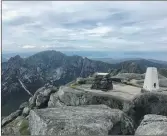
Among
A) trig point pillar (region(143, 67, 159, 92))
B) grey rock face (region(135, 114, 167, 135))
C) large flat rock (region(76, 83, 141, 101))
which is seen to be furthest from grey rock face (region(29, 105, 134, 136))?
trig point pillar (region(143, 67, 159, 92))

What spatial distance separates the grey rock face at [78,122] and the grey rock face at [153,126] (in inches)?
88.0

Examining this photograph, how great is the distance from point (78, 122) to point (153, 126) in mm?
6933

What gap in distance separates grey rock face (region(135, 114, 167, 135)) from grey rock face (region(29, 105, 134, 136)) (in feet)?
7.33

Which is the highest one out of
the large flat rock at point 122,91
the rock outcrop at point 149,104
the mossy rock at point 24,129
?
the large flat rock at point 122,91

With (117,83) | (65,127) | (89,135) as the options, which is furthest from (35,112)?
(117,83)

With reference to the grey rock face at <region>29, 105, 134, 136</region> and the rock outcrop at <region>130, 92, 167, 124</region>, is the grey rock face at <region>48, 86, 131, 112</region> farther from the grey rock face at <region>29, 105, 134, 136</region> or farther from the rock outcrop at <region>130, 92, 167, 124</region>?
the grey rock face at <region>29, 105, 134, 136</region>

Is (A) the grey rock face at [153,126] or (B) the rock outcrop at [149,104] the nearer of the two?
(A) the grey rock face at [153,126]

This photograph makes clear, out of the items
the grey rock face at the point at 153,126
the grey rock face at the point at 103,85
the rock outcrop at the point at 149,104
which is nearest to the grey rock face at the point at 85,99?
the rock outcrop at the point at 149,104

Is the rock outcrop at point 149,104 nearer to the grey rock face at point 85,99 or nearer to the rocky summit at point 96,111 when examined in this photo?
the rocky summit at point 96,111

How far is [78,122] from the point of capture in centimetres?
2719

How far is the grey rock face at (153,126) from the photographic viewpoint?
26116 millimetres

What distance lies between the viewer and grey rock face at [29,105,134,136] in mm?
25859

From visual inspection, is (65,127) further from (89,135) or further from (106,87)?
(106,87)

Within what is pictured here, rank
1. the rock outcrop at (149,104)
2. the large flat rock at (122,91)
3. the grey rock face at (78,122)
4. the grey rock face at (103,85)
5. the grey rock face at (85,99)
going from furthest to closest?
the grey rock face at (103,85) → the large flat rock at (122,91) → the grey rock face at (85,99) → the rock outcrop at (149,104) → the grey rock face at (78,122)
